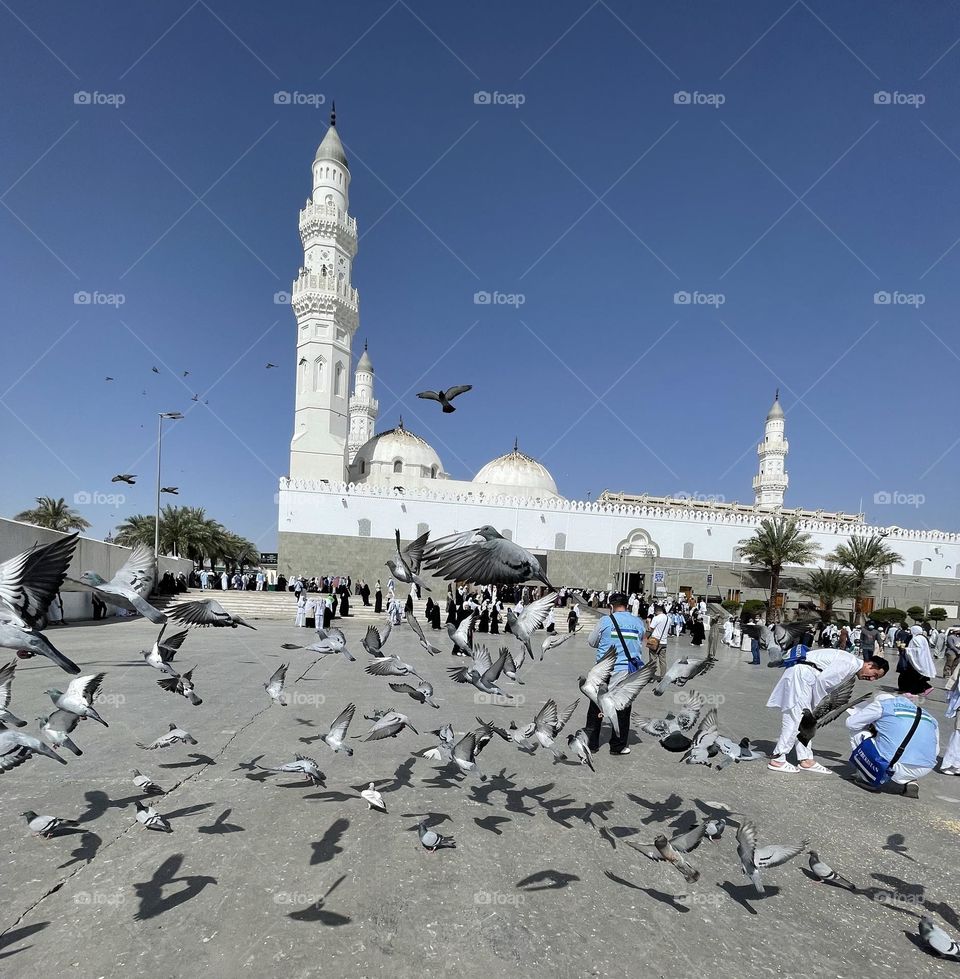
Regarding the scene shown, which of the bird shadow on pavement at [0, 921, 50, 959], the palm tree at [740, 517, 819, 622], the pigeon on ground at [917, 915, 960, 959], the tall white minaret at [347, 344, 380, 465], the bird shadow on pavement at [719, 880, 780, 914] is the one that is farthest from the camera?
the tall white minaret at [347, 344, 380, 465]

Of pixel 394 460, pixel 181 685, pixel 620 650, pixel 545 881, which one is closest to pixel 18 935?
pixel 181 685

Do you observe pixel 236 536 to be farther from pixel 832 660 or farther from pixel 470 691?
pixel 832 660

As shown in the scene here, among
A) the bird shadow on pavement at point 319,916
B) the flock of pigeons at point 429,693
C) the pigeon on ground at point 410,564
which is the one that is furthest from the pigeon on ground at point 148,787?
the pigeon on ground at point 410,564

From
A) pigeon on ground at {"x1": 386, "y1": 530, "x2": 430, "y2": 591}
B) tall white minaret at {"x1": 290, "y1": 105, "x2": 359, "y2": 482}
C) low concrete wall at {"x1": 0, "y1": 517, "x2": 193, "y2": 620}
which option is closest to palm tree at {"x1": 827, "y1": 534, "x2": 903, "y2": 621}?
tall white minaret at {"x1": 290, "y1": 105, "x2": 359, "y2": 482}

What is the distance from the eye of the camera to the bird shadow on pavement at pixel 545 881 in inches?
136

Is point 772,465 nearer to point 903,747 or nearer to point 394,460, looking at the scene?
point 394,460

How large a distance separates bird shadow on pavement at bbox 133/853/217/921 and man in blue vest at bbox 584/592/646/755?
4.08m

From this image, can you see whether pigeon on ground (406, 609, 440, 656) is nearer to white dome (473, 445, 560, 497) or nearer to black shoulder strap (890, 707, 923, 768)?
black shoulder strap (890, 707, 923, 768)

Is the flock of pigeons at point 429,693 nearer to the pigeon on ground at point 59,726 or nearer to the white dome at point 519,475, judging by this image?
the pigeon on ground at point 59,726

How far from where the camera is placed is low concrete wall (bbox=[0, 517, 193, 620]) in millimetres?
14664

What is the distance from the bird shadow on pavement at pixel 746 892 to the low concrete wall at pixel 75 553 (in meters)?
12.4

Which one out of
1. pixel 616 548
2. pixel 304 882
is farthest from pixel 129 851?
pixel 616 548

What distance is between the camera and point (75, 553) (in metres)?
19.7

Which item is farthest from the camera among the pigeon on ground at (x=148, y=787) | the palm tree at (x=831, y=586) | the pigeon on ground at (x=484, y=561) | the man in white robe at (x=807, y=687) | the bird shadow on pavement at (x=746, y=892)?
the palm tree at (x=831, y=586)
